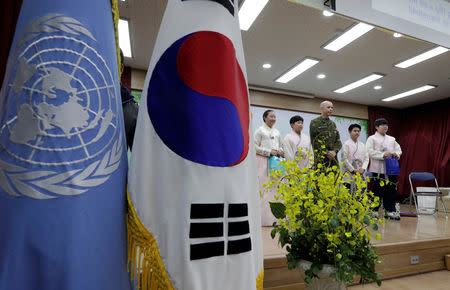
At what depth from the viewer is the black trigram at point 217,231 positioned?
0.55 meters

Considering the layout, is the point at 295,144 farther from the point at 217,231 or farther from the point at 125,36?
the point at 125,36

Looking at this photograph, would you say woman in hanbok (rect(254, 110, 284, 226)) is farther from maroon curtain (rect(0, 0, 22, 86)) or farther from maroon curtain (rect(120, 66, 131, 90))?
maroon curtain (rect(120, 66, 131, 90))

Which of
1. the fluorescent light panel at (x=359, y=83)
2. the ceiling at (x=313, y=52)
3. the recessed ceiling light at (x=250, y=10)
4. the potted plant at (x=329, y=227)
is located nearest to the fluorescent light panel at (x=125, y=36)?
the ceiling at (x=313, y=52)

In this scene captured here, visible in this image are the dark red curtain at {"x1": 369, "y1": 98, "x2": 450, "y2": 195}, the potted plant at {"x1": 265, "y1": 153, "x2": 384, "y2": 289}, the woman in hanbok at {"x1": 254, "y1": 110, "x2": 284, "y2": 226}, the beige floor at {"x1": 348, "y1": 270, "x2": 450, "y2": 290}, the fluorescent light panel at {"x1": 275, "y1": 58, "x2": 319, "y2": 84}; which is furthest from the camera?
the dark red curtain at {"x1": 369, "y1": 98, "x2": 450, "y2": 195}

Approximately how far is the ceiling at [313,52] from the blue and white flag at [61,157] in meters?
2.83

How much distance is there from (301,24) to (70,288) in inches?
148

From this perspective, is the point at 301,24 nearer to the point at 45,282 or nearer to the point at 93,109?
the point at 93,109

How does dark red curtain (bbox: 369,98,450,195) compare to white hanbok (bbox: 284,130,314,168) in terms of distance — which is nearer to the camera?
white hanbok (bbox: 284,130,314,168)

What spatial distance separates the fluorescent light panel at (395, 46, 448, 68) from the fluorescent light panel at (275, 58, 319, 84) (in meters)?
1.53

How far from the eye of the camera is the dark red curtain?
6547 mm

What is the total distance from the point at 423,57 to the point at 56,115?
5497 mm

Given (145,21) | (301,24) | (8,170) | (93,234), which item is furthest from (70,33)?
(301,24)

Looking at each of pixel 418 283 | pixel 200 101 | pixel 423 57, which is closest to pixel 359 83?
pixel 423 57

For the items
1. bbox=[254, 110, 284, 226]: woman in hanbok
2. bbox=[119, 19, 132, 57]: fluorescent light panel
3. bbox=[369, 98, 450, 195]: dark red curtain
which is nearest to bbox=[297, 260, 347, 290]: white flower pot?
bbox=[254, 110, 284, 226]: woman in hanbok
